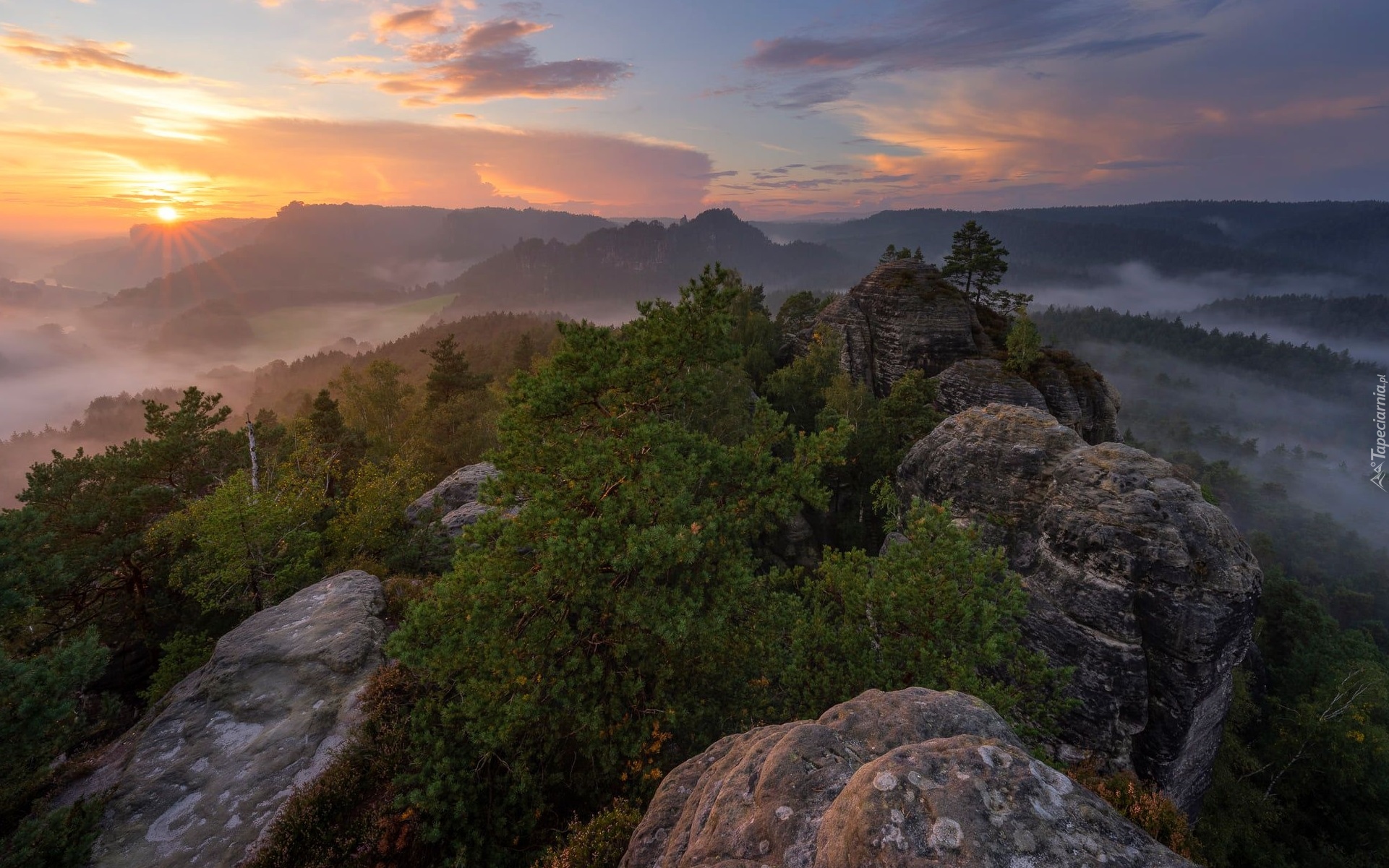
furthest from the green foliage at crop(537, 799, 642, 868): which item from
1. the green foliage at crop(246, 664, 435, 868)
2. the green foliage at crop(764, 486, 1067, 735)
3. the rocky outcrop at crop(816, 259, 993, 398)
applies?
the rocky outcrop at crop(816, 259, 993, 398)

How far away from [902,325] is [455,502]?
158ft

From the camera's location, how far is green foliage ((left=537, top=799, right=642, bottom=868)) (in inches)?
379

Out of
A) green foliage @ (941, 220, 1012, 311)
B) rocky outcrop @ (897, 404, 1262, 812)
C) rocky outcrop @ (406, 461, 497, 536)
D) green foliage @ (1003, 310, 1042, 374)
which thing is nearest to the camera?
rocky outcrop @ (897, 404, 1262, 812)

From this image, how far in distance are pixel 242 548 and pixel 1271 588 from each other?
3707 inches

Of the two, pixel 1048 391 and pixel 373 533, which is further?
pixel 1048 391

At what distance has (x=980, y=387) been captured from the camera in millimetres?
47094

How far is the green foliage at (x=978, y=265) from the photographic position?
62.1m

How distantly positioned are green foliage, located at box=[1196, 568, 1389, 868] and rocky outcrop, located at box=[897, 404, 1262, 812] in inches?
1019

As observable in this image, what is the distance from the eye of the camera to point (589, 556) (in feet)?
41.0

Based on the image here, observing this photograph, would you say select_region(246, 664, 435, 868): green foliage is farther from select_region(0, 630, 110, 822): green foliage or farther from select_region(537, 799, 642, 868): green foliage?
select_region(0, 630, 110, 822): green foliage

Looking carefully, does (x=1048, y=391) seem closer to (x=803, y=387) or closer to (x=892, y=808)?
(x=803, y=387)

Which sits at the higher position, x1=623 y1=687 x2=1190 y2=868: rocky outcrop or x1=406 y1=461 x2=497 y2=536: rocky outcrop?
x1=623 y1=687 x2=1190 y2=868: rocky outcrop

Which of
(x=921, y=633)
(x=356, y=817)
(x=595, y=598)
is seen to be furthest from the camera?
(x=595, y=598)

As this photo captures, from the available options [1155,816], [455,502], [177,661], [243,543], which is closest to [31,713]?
[243,543]
